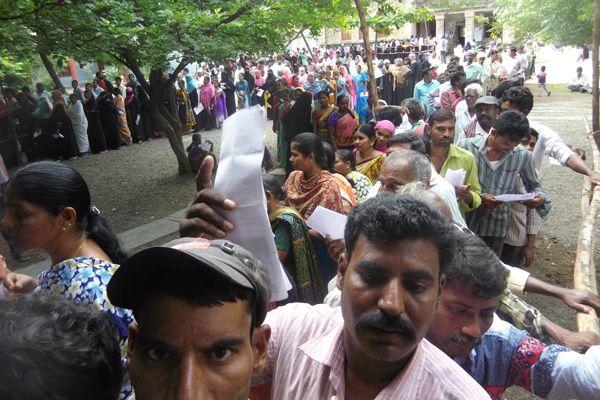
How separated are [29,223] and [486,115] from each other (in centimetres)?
472

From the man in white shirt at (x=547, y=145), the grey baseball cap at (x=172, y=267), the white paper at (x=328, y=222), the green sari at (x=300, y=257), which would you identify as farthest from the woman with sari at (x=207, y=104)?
the grey baseball cap at (x=172, y=267)

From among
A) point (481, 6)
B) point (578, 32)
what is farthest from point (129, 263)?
point (481, 6)

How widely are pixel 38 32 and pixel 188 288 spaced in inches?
235

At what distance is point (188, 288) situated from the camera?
3.58ft

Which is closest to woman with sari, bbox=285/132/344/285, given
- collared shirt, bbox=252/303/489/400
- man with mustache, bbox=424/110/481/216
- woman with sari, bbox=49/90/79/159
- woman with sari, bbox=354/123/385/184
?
man with mustache, bbox=424/110/481/216

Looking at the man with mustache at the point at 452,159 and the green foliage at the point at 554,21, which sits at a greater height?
the green foliage at the point at 554,21

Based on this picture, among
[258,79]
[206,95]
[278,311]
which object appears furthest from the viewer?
[258,79]

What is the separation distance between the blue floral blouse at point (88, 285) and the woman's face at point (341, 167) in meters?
3.25

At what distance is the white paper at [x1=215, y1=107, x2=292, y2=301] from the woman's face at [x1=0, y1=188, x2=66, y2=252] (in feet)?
3.49

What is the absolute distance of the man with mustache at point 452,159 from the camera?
3873mm

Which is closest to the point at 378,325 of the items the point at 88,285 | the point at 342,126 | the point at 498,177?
the point at 88,285

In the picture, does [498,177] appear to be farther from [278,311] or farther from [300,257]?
[278,311]

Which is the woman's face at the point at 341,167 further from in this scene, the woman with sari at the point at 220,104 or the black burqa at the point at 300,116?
the woman with sari at the point at 220,104

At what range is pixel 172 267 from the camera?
1.10 m
